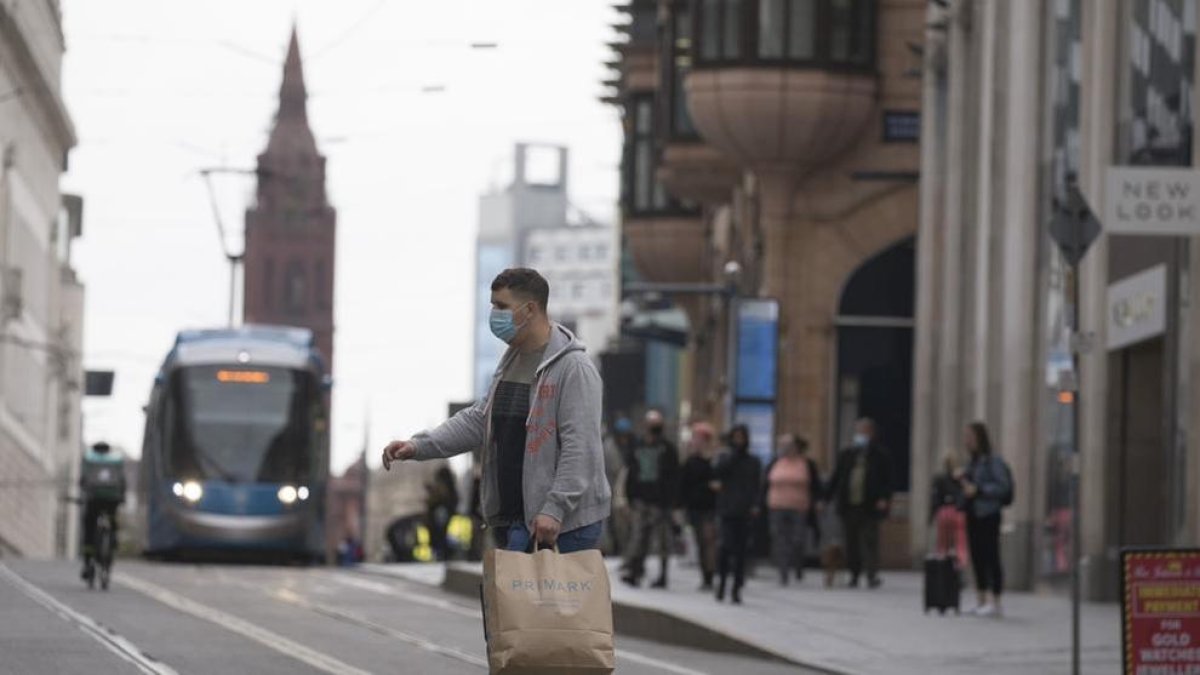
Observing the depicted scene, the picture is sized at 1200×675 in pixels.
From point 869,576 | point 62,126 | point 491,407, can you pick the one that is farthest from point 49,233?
point 491,407

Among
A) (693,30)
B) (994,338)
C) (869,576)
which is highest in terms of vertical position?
(693,30)

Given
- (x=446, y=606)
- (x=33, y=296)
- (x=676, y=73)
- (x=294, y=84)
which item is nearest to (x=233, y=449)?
(x=446, y=606)

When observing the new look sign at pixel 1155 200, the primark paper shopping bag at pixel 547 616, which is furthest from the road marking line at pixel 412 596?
the primark paper shopping bag at pixel 547 616

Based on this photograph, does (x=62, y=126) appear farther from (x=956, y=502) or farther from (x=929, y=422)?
(x=956, y=502)

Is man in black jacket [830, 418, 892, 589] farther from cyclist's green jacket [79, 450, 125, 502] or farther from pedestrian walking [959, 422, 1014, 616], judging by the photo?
cyclist's green jacket [79, 450, 125, 502]

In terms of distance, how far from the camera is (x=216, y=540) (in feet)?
138

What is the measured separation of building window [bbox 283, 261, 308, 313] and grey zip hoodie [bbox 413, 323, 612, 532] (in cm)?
17902

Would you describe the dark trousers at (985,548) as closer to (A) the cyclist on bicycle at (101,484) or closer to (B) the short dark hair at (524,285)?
(A) the cyclist on bicycle at (101,484)

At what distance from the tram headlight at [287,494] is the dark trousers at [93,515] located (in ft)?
39.3

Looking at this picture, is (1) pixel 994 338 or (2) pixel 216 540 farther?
(2) pixel 216 540

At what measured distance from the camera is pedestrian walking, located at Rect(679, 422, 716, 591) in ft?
103

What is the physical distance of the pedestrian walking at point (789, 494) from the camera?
32.7 meters

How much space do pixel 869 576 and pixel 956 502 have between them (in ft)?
15.6

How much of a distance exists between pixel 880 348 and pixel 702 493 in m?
16.2
